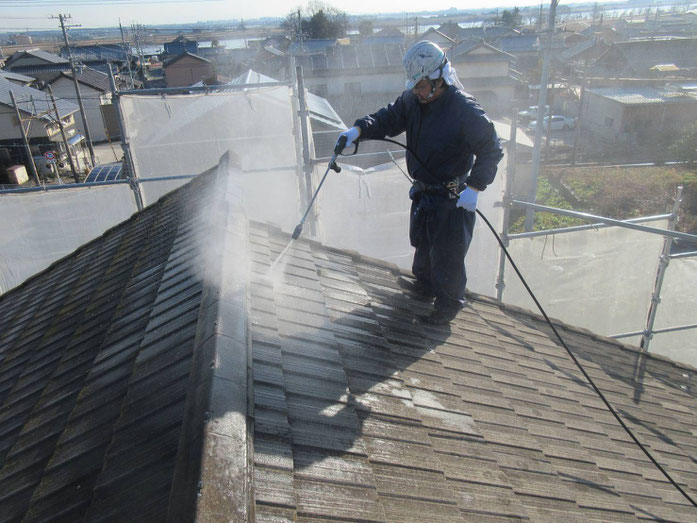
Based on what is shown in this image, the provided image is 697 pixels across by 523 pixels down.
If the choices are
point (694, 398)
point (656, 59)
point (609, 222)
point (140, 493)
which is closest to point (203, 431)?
point (140, 493)

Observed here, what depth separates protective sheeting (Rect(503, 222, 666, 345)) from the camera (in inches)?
302

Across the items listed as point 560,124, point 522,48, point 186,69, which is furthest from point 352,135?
point 522,48

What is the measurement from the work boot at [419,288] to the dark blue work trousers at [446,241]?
6.8 inches

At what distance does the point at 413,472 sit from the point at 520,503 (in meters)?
0.56

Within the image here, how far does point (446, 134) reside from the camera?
3623 millimetres

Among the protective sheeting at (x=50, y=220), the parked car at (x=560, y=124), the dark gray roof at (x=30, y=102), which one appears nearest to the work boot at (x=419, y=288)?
the protective sheeting at (x=50, y=220)

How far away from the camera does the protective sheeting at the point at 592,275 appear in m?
7.68

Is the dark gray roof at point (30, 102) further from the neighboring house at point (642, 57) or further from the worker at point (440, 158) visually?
the neighboring house at point (642, 57)

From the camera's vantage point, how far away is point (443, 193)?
385 cm

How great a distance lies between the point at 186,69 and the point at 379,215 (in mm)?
41654

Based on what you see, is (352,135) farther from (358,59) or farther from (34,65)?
(34,65)

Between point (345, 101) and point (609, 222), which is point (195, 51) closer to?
point (345, 101)

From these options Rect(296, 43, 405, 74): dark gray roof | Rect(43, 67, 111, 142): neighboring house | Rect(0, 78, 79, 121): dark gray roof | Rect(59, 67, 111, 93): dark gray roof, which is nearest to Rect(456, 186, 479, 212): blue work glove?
Rect(0, 78, 79, 121): dark gray roof

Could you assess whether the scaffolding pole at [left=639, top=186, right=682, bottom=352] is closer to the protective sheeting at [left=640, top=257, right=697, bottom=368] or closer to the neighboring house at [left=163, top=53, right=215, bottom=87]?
the protective sheeting at [left=640, top=257, right=697, bottom=368]
